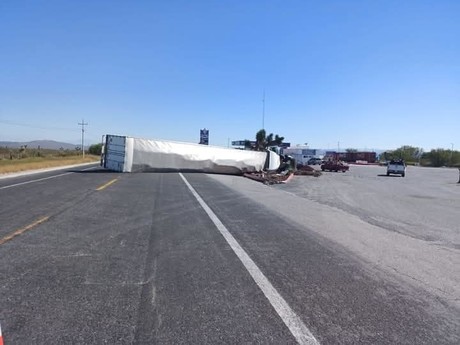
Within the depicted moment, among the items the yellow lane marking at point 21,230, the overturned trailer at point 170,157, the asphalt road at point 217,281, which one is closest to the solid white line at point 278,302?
the asphalt road at point 217,281

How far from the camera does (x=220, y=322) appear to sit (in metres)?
4.89

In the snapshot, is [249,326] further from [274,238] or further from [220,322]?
[274,238]

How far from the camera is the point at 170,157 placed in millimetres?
35500

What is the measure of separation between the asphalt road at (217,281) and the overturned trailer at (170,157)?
21027 millimetres

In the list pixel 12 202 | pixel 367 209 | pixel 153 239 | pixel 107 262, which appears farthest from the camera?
pixel 367 209

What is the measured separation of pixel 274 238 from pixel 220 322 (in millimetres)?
5150

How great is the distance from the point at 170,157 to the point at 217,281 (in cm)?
2949

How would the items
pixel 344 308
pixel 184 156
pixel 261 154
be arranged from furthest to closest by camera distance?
pixel 261 154 < pixel 184 156 < pixel 344 308

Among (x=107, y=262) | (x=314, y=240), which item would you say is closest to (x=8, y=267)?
(x=107, y=262)

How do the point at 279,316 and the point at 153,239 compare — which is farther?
the point at 153,239

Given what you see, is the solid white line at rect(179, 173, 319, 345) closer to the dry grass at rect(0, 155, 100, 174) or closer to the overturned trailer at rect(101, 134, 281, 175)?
the overturned trailer at rect(101, 134, 281, 175)

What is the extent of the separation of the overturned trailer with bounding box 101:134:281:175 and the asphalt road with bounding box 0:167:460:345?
21027 mm

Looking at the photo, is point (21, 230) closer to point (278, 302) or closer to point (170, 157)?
point (278, 302)

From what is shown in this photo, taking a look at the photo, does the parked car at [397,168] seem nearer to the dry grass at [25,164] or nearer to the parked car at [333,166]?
the parked car at [333,166]
